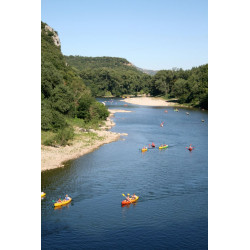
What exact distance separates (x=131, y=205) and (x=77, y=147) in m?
19.6

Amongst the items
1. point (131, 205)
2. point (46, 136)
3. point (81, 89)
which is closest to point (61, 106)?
point (46, 136)

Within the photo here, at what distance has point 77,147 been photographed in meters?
44.4

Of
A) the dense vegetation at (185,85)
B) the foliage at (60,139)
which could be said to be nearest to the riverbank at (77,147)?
the foliage at (60,139)

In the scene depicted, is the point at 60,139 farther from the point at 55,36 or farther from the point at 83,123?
the point at 55,36

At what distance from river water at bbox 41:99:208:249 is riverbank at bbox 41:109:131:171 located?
5.00ft

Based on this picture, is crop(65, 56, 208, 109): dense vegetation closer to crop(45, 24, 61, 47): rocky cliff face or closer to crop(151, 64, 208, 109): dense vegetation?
crop(151, 64, 208, 109): dense vegetation

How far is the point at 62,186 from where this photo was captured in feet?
100

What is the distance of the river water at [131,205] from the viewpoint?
21.4 m

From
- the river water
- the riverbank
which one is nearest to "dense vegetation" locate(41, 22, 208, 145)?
the riverbank
